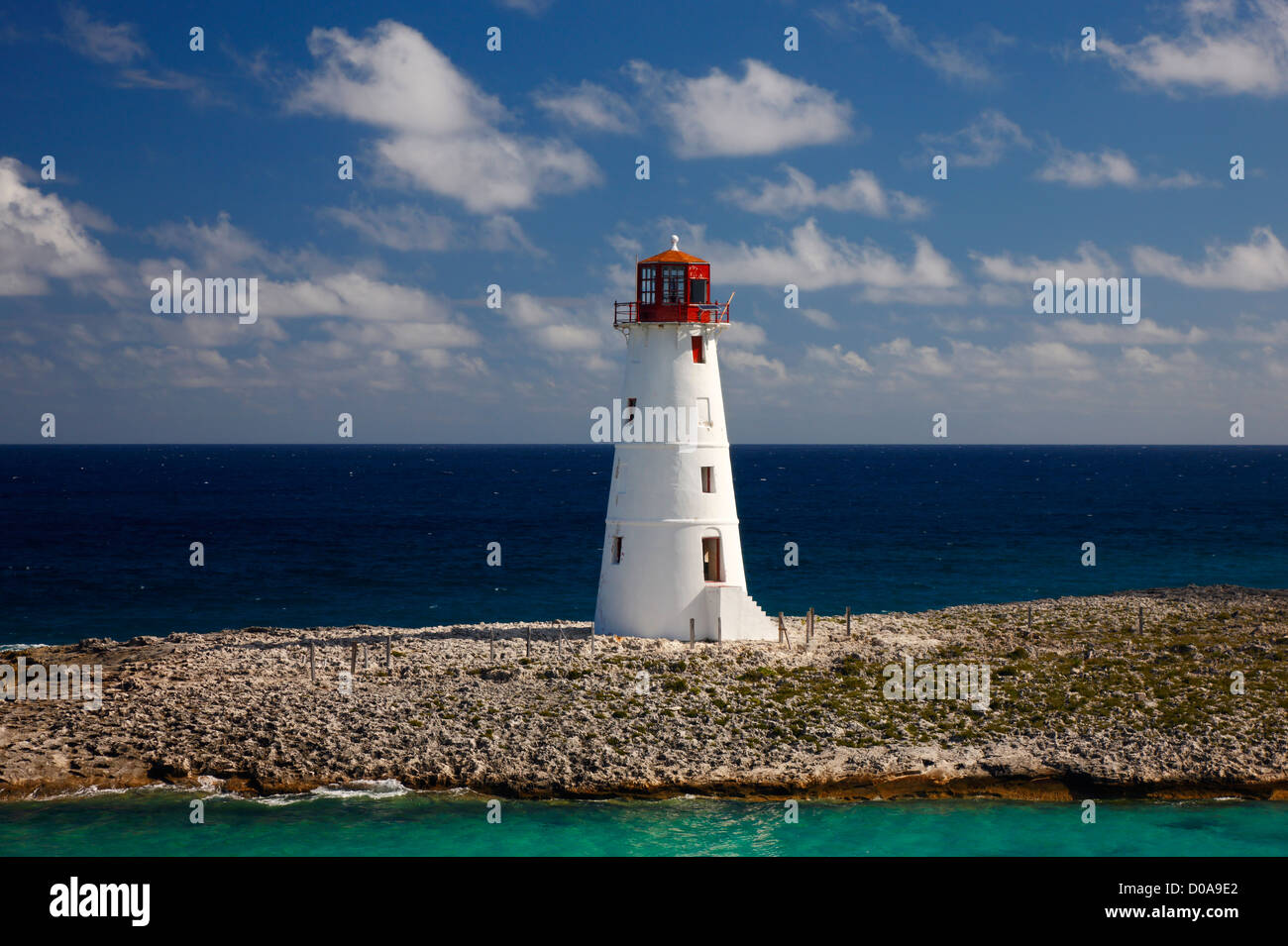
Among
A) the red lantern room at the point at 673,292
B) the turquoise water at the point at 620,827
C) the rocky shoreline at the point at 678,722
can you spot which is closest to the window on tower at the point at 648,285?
the red lantern room at the point at 673,292

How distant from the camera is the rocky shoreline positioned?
28031mm

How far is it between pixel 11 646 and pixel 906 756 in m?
37.3

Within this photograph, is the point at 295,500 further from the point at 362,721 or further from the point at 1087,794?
the point at 1087,794

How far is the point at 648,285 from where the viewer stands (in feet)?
121

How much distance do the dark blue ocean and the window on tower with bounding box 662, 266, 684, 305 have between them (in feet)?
77.2

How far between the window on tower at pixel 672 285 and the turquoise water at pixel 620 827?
53.7 feet

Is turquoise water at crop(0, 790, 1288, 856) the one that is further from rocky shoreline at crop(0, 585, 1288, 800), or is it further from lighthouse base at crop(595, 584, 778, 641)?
lighthouse base at crop(595, 584, 778, 641)

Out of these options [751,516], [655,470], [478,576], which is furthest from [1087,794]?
[751,516]

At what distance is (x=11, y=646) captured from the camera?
154ft

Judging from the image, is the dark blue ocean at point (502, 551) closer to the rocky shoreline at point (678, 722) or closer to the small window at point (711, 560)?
the small window at point (711, 560)

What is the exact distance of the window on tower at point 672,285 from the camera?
120 ft

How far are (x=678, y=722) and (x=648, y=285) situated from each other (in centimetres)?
1428

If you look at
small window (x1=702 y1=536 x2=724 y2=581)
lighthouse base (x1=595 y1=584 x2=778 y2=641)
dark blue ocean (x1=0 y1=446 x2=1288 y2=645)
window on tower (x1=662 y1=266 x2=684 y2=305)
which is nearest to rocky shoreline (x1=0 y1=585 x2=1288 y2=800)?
lighthouse base (x1=595 y1=584 x2=778 y2=641)

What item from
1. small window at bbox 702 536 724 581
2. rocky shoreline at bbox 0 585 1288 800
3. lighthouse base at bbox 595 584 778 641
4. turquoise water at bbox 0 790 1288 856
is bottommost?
turquoise water at bbox 0 790 1288 856
